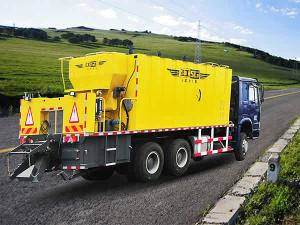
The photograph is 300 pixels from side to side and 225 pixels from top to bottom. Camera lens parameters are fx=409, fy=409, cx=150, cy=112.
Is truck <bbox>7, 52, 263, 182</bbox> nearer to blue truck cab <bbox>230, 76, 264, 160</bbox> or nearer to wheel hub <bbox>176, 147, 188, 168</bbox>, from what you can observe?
wheel hub <bbox>176, 147, 188, 168</bbox>

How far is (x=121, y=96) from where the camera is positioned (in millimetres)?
Answer: 10055

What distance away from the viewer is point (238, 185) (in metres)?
9.13

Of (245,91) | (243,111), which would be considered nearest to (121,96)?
(243,111)

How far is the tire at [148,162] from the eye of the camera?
389 inches

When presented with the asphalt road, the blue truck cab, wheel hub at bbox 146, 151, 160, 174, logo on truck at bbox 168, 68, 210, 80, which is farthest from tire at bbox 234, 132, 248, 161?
wheel hub at bbox 146, 151, 160, 174

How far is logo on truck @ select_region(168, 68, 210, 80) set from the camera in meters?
10.9

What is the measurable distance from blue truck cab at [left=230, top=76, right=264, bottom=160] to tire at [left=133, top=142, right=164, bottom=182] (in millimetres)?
3899

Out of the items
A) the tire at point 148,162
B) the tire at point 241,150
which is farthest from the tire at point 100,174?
the tire at point 241,150

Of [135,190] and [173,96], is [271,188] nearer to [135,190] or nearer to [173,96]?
[135,190]

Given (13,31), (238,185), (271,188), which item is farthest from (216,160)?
(13,31)

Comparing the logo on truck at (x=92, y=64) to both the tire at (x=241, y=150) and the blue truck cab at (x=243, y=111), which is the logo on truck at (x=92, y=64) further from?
the tire at (x=241, y=150)

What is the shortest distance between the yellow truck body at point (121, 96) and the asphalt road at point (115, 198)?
142 cm

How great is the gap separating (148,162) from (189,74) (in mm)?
2838

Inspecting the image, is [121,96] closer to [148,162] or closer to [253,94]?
[148,162]
